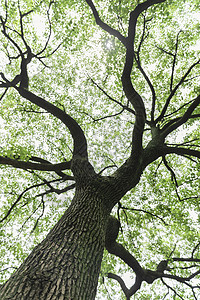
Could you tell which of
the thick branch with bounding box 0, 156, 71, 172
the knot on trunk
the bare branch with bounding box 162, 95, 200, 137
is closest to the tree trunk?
the knot on trunk

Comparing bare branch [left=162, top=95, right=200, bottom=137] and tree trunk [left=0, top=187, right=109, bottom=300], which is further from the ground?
bare branch [left=162, top=95, right=200, bottom=137]

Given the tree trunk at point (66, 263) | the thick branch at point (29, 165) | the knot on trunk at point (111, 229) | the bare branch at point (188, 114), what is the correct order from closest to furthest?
the tree trunk at point (66, 263) < the knot on trunk at point (111, 229) < the bare branch at point (188, 114) < the thick branch at point (29, 165)

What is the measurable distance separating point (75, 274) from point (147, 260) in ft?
27.6

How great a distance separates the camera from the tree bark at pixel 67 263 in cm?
192

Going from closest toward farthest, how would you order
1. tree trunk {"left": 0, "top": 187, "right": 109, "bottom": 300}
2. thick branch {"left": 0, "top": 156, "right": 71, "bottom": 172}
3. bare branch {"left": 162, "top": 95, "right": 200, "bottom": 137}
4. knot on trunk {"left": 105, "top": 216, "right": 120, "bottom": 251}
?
1. tree trunk {"left": 0, "top": 187, "right": 109, "bottom": 300}
2. knot on trunk {"left": 105, "top": 216, "right": 120, "bottom": 251}
3. bare branch {"left": 162, "top": 95, "right": 200, "bottom": 137}
4. thick branch {"left": 0, "top": 156, "right": 71, "bottom": 172}

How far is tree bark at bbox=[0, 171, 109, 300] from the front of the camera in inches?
75.4

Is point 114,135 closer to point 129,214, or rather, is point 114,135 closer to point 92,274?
point 129,214

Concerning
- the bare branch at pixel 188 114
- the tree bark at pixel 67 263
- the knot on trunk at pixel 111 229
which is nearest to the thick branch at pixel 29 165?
the knot on trunk at pixel 111 229

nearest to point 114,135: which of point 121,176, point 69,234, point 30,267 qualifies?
point 121,176

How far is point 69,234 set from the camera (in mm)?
2818

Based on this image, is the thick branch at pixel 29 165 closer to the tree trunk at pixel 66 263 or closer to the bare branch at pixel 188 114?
the tree trunk at pixel 66 263

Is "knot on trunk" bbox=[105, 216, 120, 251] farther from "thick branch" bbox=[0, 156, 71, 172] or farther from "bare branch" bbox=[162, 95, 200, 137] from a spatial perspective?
"bare branch" bbox=[162, 95, 200, 137]

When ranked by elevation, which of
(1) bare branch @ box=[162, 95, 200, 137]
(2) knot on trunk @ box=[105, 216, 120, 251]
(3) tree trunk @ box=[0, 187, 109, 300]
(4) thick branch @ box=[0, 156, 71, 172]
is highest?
(1) bare branch @ box=[162, 95, 200, 137]

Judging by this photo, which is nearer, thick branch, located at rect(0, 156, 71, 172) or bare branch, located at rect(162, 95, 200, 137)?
bare branch, located at rect(162, 95, 200, 137)
